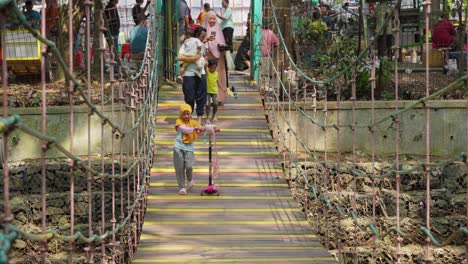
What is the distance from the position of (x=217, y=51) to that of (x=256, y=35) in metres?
1.21

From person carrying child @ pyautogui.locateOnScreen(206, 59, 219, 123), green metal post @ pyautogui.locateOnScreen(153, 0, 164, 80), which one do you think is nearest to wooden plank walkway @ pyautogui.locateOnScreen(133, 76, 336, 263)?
person carrying child @ pyautogui.locateOnScreen(206, 59, 219, 123)

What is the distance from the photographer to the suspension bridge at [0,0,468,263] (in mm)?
6672

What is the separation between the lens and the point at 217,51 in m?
9.97

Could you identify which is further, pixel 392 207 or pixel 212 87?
pixel 392 207

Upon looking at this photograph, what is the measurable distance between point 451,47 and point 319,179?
417 centimetres

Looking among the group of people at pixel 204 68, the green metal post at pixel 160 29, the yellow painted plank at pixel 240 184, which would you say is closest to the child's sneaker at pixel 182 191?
the yellow painted plank at pixel 240 184

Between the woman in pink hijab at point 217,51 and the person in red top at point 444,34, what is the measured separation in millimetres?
4540

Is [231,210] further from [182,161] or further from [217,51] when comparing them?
[217,51]

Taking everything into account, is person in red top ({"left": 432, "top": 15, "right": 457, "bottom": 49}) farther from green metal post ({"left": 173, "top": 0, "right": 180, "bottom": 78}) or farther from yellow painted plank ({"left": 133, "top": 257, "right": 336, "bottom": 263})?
yellow painted plank ({"left": 133, "top": 257, "right": 336, "bottom": 263})

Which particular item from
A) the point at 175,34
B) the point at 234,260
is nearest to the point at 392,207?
the point at 175,34

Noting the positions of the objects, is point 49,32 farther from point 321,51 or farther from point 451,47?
point 451,47

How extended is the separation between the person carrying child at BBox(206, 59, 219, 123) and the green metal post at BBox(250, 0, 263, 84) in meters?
1.43

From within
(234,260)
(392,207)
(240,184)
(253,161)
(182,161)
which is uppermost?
(182,161)

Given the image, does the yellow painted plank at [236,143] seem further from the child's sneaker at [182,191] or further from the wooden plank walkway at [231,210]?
the child's sneaker at [182,191]
